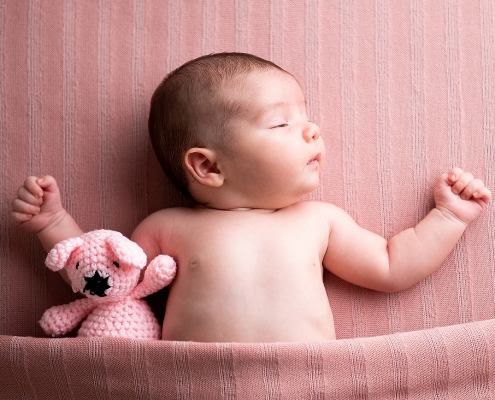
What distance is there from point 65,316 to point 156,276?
0.71 feet

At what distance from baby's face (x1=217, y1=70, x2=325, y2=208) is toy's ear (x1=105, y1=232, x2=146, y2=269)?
0.79 ft

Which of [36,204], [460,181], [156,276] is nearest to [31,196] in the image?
[36,204]

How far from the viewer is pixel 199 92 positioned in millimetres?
1306

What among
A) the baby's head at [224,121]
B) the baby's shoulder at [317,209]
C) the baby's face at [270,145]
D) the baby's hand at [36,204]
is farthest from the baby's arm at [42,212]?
the baby's shoulder at [317,209]

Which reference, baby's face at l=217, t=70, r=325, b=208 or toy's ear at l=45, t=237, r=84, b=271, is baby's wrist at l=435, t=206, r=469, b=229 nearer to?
baby's face at l=217, t=70, r=325, b=208

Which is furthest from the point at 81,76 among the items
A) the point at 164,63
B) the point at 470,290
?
the point at 470,290

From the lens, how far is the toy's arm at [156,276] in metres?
1.29

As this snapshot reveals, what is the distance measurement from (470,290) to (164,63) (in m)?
0.85

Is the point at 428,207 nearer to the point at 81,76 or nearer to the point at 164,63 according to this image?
the point at 164,63

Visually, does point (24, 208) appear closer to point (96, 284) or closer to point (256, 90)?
point (96, 284)

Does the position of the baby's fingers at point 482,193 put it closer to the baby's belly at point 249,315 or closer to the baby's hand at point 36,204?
the baby's belly at point 249,315

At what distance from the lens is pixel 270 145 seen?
51.0 inches

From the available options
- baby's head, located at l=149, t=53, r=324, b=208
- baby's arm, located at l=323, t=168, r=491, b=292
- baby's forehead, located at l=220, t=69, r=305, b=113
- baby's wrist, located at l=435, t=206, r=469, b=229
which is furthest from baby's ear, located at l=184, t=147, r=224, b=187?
baby's wrist, located at l=435, t=206, r=469, b=229

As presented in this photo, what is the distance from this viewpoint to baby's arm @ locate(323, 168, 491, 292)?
1.36 m
